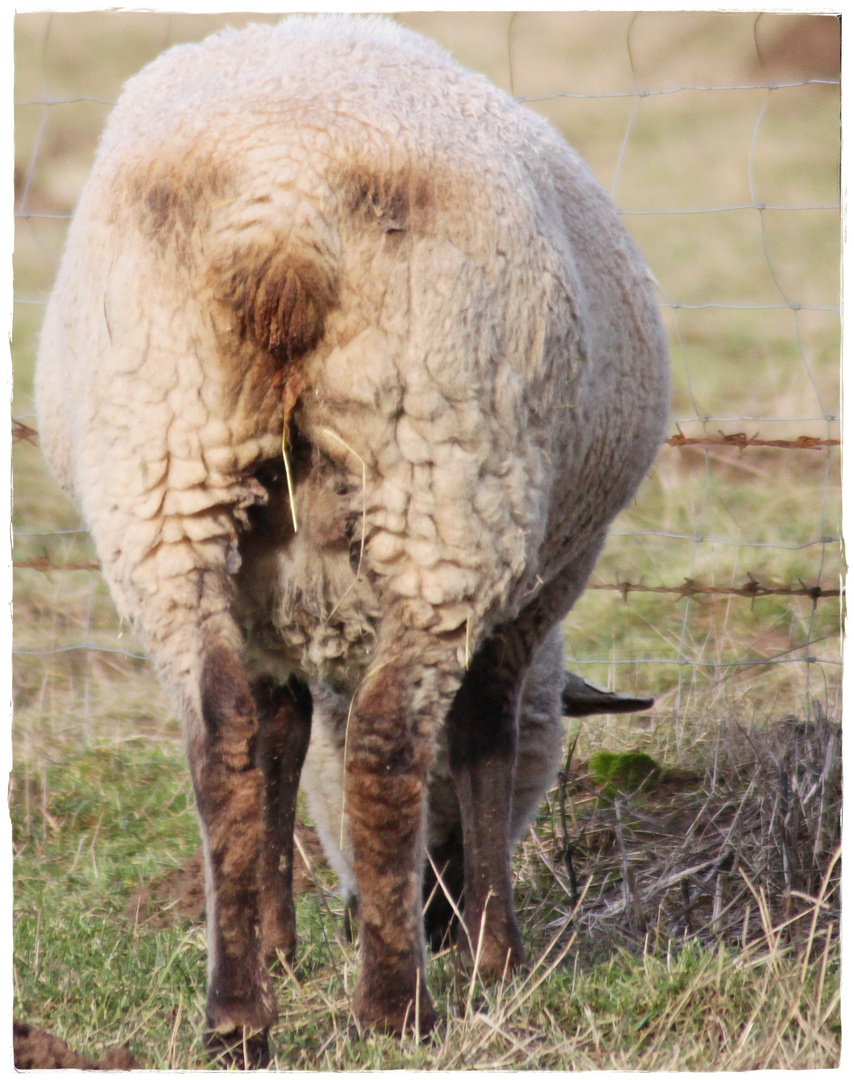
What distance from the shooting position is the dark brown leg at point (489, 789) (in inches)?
111

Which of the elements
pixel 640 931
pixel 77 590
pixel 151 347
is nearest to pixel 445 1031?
pixel 640 931

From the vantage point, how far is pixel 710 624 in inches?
204

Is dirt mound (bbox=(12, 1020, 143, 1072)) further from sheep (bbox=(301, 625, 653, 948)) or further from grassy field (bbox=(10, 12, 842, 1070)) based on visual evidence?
sheep (bbox=(301, 625, 653, 948))

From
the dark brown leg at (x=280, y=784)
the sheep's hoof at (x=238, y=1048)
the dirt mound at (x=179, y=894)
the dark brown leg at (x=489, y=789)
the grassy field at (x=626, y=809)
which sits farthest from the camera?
the dirt mound at (x=179, y=894)

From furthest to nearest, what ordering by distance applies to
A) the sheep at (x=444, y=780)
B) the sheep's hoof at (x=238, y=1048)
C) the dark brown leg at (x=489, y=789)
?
the sheep at (x=444, y=780) < the dark brown leg at (x=489, y=789) < the sheep's hoof at (x=238, y=1048)

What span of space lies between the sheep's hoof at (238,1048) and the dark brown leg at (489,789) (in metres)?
0.67

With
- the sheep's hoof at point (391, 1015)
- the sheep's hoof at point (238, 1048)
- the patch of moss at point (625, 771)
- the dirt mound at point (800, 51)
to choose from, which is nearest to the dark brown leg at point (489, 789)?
the sheep's hoof at point (391, 1015)

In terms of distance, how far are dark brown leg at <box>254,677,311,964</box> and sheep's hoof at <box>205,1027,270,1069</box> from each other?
2.32ft

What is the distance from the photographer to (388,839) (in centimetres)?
224

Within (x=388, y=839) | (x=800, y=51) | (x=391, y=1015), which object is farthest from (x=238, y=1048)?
(x=800, y=51)

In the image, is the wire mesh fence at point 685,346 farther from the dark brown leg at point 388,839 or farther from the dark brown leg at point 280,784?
the dark brown leg at point 388,839

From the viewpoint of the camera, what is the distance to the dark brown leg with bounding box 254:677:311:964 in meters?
2.95

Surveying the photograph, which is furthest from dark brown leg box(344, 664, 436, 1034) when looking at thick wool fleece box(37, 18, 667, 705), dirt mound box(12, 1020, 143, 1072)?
dirt mound box(12, 1020, 143, 1072)

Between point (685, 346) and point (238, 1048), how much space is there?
7308 mm
